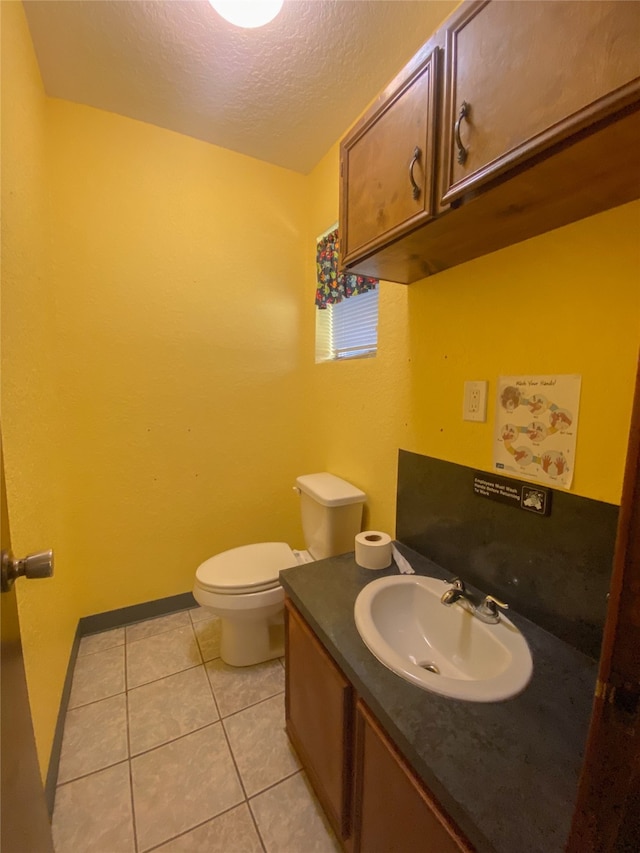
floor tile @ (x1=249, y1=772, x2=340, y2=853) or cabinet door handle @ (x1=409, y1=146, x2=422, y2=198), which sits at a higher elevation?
cabinet door handle @ (x1=409, y1=146, x2=422, y2=198)

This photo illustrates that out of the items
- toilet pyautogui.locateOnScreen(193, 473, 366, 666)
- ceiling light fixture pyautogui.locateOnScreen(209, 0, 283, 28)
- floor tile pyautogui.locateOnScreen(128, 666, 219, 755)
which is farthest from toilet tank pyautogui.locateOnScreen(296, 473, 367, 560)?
ceiling light fixture pyautogui.locateOnScreen(209, 0, 283, 28)

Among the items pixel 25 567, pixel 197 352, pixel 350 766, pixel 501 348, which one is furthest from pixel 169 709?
pixel 501 348

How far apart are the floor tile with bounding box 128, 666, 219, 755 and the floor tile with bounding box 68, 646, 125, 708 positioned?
120 millimetres

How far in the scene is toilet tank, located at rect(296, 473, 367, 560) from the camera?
160 cm

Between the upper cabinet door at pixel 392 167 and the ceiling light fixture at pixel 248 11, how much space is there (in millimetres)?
470

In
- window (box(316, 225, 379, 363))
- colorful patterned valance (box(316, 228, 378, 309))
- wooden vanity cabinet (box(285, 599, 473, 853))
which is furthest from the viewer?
colorful patterned valance (box(316, 228, 378, 309))

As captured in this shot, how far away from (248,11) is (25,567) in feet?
5.44

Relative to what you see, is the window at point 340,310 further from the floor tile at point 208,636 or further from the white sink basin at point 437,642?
the floor tile at point 208,636

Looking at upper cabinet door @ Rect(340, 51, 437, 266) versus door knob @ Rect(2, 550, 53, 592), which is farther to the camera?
upper cabinet door @ Rect(340, 51, 437, 266)

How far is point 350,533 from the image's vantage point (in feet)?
5.42

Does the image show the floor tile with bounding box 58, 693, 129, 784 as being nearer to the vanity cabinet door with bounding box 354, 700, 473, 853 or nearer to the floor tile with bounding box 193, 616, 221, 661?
the floor tile with bounding box 193, 616, 221, 661

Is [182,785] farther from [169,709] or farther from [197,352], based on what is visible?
[197,352]

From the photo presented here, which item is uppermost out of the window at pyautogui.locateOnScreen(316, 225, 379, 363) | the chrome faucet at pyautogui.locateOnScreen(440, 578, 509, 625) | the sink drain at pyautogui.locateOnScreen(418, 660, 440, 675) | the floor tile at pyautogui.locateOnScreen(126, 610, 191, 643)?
the window at pyautogui.locateOnScreen(316, 225, 379, 363)

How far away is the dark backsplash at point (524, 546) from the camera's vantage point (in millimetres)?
841
